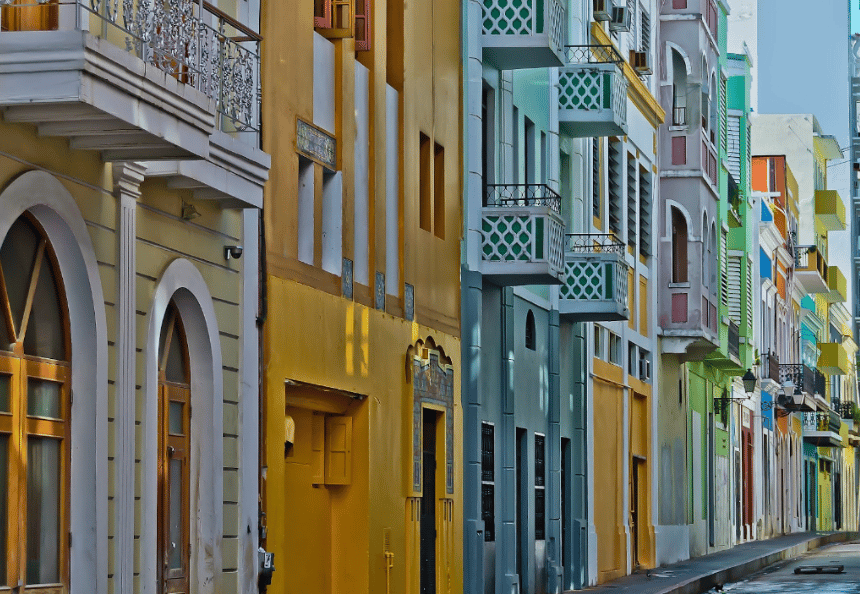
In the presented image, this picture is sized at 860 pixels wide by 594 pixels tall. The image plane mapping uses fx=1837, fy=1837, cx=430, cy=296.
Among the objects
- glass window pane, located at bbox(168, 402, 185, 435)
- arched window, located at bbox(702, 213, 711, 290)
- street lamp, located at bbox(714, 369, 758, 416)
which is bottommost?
glass window pane, located at bbox(168, 402, 185, 435)

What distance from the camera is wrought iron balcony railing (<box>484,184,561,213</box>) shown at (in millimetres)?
20953

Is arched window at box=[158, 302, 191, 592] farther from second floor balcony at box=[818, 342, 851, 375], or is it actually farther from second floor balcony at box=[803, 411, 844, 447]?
second floor balcony at box=[818, 342, 851, 375]

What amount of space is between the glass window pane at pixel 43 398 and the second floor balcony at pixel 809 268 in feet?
164

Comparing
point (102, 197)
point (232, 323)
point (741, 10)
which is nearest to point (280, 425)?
point (232, 323)

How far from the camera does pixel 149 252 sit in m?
12.0

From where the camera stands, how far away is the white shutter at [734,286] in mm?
42625

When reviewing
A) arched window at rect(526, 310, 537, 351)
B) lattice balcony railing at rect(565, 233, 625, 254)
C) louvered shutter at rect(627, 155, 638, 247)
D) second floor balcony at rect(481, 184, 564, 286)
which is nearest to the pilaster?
second floor balcony at rect(481, 184, 564, 286)

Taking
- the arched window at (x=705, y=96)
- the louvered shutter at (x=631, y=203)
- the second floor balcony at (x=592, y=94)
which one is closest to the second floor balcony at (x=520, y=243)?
the second floor balcony at (x=592, y=94)

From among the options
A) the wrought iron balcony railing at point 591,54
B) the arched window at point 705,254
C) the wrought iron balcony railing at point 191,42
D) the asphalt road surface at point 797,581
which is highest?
the wrought iron balcony railing at point 591,54

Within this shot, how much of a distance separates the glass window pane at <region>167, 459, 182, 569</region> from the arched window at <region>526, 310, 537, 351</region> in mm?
10645

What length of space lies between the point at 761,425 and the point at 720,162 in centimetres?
1445

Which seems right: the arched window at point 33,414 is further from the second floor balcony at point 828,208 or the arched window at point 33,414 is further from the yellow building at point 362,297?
the second floor balcony at point 828,208

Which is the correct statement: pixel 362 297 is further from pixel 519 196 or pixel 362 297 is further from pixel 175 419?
pixel 519 196

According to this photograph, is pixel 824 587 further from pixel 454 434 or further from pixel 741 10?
pixel 741 10
